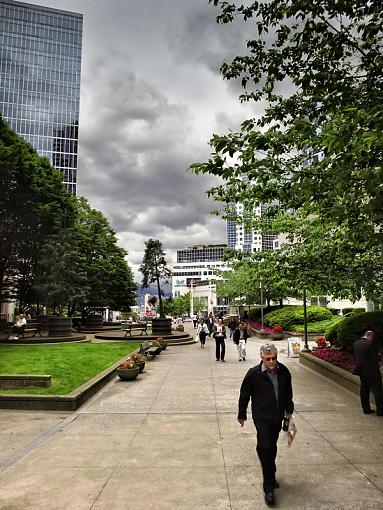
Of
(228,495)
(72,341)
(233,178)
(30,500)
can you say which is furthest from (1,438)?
(72,341)

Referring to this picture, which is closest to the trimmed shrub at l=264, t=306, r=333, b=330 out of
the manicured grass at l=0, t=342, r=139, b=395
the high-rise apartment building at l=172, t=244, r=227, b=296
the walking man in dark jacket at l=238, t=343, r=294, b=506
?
the manicured grass at l=0, t=342, r=139, b=395

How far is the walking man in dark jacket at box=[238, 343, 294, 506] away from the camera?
4793mm

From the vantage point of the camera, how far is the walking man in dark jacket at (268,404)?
4793 millimetres

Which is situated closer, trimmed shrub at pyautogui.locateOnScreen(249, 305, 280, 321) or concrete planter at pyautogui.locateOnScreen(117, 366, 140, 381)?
concrete planter at pyautogui.locateOnScreen(117, 366, 140, 381)

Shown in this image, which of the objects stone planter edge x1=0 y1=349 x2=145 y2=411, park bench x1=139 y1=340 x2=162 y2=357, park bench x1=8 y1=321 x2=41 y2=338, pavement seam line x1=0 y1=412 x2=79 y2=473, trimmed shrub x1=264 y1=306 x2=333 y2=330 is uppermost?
trimmed shrub x1=264 y1=306 x2=333 y2=330

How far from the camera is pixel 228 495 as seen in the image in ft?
15.9

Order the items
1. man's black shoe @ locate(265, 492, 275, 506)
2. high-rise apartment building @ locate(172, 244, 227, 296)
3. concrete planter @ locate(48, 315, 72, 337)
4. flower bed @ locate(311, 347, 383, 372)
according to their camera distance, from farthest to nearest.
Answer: high-rise apartment building @ locate(172, 244, 227, 296), concrete planter @ locate(48, 315, 72, 337), flower bed @ locate(311, 347, 383, 372), man's black shoe @ locate(265, 492, 275, 506)

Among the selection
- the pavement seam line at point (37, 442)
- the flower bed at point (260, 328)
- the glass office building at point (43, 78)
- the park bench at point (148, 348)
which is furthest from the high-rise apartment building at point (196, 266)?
the pavement seam line at point (37, 442)

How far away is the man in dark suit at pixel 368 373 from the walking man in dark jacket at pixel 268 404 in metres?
4.18

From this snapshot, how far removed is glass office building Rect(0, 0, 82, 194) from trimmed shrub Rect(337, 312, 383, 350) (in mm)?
119039

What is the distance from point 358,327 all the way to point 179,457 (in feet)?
31.5

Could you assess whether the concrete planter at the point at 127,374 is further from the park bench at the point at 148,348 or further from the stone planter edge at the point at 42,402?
the park bench at the point at 148,348

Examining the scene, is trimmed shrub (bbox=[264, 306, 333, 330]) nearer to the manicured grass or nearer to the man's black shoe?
the manicured grass

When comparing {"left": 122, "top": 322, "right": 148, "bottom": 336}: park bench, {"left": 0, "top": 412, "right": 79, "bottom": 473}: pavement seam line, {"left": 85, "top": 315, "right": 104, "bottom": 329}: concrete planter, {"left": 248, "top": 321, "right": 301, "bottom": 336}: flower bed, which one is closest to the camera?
{"left": 0, "top": 412, "right": 79, "bottom": 473}: pavement seam line
